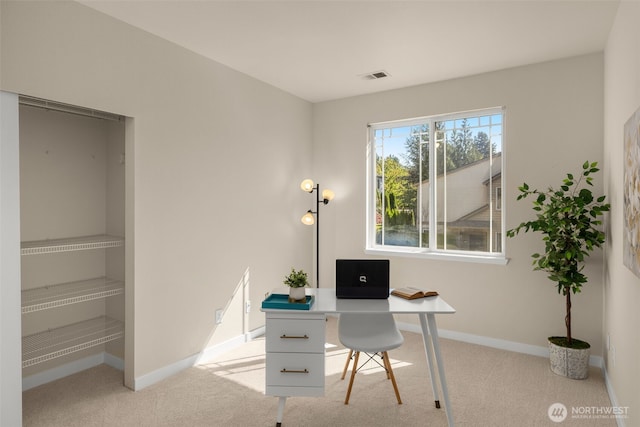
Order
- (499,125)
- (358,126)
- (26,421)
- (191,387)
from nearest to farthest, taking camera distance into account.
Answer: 1. (26,421)
2. (191,387)
3. (499,125)
4. (358,126)

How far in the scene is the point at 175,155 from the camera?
3.15m

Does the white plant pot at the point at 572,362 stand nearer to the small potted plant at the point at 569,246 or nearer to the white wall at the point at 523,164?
the small potted plant at the point at 569,246

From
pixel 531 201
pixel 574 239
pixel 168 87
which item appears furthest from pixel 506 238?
pixel 168 87

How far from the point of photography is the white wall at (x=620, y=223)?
6.69ft

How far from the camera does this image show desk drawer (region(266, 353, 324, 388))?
7.59 ft

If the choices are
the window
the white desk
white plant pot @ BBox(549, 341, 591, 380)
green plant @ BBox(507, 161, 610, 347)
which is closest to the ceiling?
the window

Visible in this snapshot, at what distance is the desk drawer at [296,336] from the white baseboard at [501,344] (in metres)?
2.19

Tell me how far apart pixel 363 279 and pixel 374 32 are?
5.97 feet

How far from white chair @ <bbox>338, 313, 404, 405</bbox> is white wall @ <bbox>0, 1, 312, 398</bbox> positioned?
142 centimetres

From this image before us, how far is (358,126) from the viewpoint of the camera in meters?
4.56

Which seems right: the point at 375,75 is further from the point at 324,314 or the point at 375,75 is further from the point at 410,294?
the point at 324,314

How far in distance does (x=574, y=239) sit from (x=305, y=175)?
2.86 m

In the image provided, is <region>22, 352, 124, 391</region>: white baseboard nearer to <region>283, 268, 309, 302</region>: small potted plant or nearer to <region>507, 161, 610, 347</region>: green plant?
<region>283, 268, 309, 302</region>: small potted plant

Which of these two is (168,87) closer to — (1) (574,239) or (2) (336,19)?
(2) (336,19)
